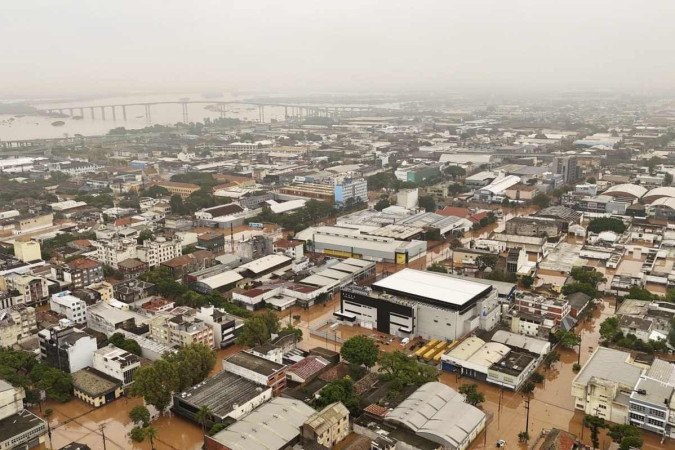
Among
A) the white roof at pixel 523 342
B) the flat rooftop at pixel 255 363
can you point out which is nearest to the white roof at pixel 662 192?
the white roof at pixel 523 342

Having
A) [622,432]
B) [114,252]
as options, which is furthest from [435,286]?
[114,252]

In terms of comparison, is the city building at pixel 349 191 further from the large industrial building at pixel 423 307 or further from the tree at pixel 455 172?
the large industrial building at pixel 423 307

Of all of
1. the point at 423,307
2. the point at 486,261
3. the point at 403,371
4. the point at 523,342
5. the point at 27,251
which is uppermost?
the point at 27,251

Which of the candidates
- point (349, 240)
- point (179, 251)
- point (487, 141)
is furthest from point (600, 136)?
point (179, 251)

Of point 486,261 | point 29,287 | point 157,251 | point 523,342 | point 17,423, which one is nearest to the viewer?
point 17,423

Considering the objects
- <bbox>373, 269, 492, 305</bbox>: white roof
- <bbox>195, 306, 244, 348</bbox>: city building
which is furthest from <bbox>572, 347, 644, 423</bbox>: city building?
<bbox>195, 306, 244, 348</bbox>: city building

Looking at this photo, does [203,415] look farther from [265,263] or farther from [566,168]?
[566,168]
